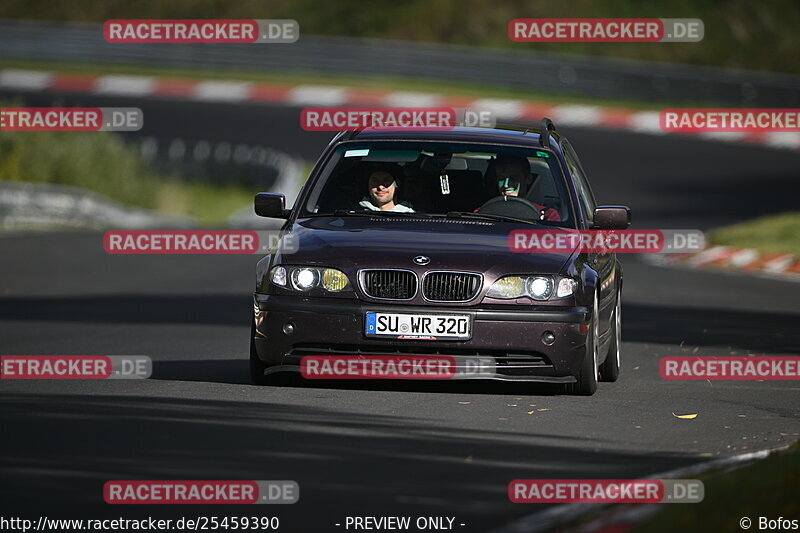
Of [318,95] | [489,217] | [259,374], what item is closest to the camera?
[259,374]

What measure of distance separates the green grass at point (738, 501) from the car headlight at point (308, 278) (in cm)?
300

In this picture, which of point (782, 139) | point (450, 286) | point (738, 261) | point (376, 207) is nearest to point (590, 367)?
point (450, 286)

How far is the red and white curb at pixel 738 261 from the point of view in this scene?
2244 centimetres

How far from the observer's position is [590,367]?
10.2 m

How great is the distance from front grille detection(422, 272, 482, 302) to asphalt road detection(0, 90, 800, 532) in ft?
1.90

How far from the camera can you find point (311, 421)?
8.87m

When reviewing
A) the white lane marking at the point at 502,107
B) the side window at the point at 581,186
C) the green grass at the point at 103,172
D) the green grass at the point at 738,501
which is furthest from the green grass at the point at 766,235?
the green grass at the point at 738,501

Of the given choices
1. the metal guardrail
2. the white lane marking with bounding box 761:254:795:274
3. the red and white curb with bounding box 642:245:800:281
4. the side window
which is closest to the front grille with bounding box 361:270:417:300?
the side window

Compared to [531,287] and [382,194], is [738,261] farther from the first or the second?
[531,287]

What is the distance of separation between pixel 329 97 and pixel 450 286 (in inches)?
1359

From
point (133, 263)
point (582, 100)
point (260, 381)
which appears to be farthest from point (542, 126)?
point (582, 100)

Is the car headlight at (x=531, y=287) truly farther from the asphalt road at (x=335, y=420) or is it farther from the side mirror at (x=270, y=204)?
the side mirror at (x=270, y=204)

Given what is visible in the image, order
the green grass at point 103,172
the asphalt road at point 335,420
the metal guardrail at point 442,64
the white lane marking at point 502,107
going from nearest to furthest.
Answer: the asphalt road at point 335,420 < the green grass at point 103,172 < the white lane marking at point 502,107 < the metal guardrail at point 442,64

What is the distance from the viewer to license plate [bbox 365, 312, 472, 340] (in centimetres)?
981
